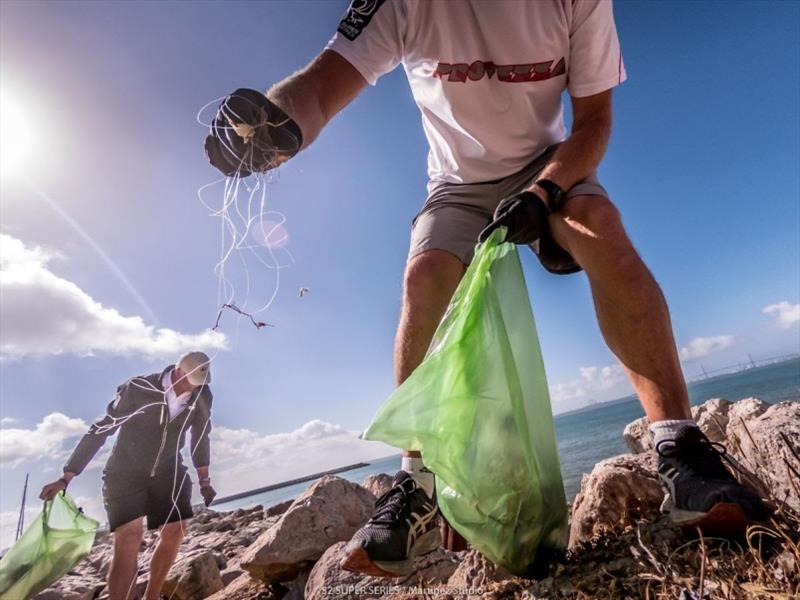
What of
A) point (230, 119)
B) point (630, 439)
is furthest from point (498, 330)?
point (630, 439)

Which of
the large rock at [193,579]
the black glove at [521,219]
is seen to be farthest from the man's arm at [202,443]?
the black glove at [521,219]

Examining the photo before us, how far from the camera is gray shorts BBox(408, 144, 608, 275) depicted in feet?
5.85

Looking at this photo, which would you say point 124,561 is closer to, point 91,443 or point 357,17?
point 91,443

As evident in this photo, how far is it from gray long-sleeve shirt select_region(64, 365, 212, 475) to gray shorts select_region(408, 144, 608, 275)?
113 inches

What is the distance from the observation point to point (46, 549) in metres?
3.44

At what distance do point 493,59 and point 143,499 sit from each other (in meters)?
4.34

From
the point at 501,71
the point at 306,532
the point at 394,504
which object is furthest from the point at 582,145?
the point at 306,532

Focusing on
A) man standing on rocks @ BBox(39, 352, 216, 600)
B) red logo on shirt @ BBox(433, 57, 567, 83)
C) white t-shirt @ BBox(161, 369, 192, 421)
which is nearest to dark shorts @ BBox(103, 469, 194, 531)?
man standing on rocks @ BBox(39, 352, 216, 600)

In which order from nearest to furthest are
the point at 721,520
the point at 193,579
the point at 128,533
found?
the point at 721,520 → the point at 128,533 → the point at 193,579

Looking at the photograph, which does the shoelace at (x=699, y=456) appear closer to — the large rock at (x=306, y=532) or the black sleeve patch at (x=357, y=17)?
the black sleeve patch at (x=357, y=17)

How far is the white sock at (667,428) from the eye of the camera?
1219 millimetres

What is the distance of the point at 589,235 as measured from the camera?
4.76 ft

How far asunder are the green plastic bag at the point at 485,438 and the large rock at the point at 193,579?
4.78 m

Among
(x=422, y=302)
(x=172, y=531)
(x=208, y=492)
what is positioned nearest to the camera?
(x=422, y=302)
